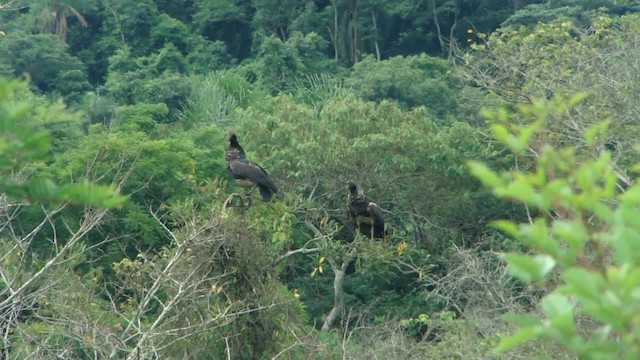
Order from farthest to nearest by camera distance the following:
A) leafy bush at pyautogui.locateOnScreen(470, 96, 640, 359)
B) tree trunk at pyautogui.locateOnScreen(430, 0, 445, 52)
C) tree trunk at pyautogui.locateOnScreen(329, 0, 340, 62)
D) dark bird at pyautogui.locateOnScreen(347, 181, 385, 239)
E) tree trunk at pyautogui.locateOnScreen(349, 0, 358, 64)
Answer: tree trunk at pyautogui.locateOnScreen(349, 0, 358, 64) < tree trunk at pyautogui.locateOnScreen(329, 0, 340, 62) < tree trunk at pyautogui.locateOnScreen(430, 0, 445, 52) < dark bird at pyautogui.locateOnScreen(347, 181, 385, 239) < leafy bush at pyautogui.locateOnScreen(470, 96, 640, 359)

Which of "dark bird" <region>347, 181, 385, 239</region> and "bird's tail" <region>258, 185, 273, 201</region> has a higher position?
"bird's tail" <region>258, 185, 273, 201</region>

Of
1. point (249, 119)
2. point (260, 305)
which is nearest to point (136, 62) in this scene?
point (249, 119)

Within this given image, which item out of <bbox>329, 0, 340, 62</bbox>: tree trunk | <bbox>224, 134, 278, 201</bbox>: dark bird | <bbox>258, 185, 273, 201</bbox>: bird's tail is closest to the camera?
<bbox>224, 134, 278, 201</bbox>: dark bird

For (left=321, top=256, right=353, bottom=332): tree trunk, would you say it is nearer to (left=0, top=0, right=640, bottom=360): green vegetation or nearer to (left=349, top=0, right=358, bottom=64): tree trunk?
(left=0, top=0, right=640, bottom=360): green vegetation

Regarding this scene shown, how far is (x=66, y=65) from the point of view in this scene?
1094 inches

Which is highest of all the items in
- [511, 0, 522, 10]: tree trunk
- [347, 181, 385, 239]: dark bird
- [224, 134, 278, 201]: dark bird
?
[224, 134, 278, 201]: dark bird

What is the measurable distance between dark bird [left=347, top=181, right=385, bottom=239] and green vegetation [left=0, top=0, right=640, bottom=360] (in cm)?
28

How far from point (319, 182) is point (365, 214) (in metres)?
6.38

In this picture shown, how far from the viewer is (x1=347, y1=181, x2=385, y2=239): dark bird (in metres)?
11.1

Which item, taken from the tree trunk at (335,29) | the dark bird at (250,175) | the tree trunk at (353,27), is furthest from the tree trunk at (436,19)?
the dark bird at (250,175)

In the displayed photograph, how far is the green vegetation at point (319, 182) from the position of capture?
2.98 m

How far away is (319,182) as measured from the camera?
17.5 m

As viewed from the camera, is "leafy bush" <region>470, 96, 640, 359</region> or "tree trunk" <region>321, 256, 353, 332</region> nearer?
"leafy bush" <region>470, 96, 640, 359</region>

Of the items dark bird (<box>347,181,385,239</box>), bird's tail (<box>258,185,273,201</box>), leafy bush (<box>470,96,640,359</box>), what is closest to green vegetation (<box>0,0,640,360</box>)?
leafy bush (<box>470,96,640,359</box>)
